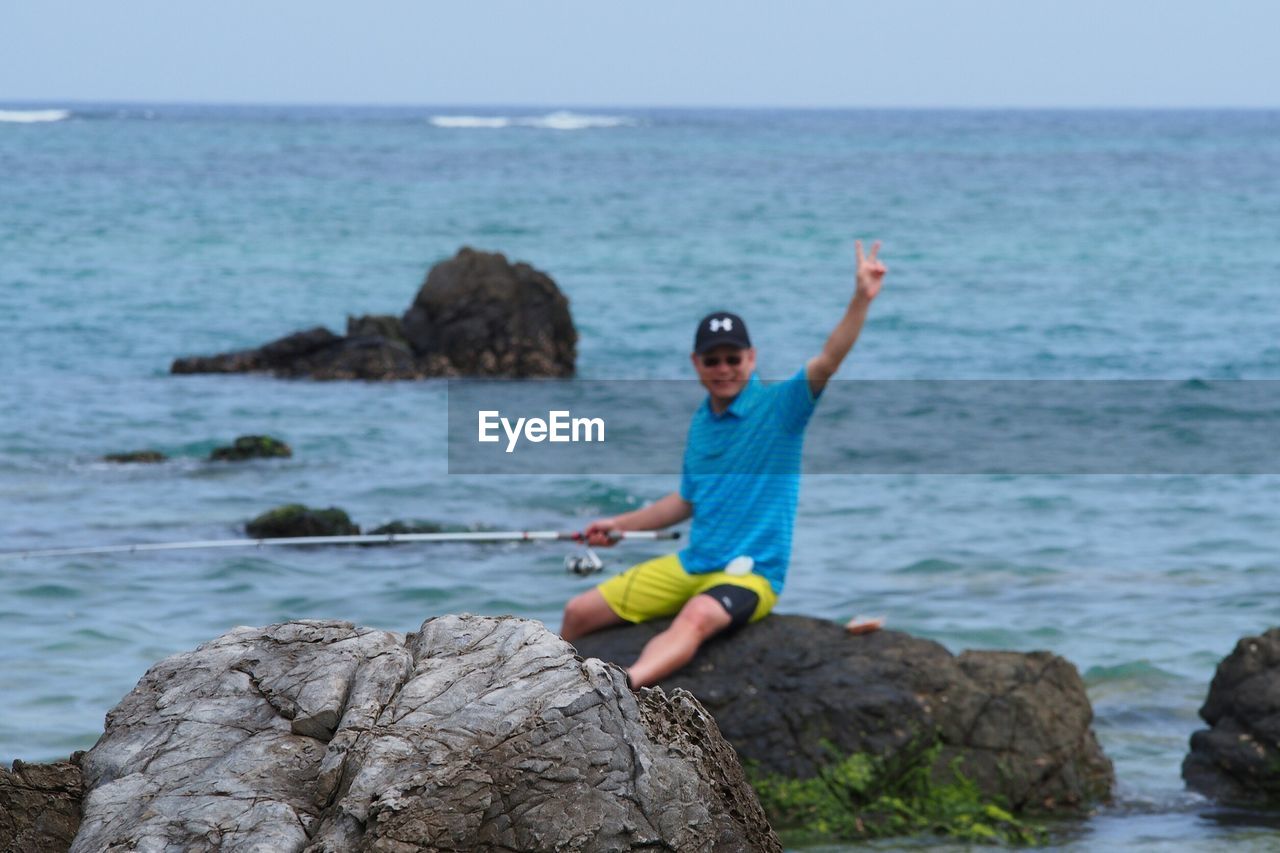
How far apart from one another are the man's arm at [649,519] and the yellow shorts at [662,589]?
0.22 m

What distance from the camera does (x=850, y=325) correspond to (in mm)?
6629

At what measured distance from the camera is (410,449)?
1609 cm

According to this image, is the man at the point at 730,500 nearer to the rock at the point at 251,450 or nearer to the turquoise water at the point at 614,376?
the turquoise water at the point at 614,376

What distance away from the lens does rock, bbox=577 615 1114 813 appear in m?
6.95

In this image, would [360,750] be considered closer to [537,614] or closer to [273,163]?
[537,614]

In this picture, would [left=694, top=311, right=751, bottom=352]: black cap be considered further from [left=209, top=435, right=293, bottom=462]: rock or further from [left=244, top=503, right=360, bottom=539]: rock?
[left=209, top=435, right=293, bottom=462]: rock

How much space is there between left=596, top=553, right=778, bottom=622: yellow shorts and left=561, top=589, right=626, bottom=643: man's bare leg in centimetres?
3

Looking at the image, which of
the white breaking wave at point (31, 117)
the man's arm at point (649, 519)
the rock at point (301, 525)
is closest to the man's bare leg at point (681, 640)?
the man's arm at point (649, 519)

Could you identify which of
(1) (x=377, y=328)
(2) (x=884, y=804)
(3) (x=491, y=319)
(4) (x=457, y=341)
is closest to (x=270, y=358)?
(1) (x=377, y=328)

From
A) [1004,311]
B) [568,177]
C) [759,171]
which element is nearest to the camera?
[1004,311]

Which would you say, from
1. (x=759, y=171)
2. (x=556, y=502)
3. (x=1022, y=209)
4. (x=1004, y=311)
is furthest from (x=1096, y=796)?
(x=759, y=171)

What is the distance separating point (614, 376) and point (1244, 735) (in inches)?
562

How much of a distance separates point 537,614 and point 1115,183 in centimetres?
5814

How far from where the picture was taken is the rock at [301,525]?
11.8 metres
